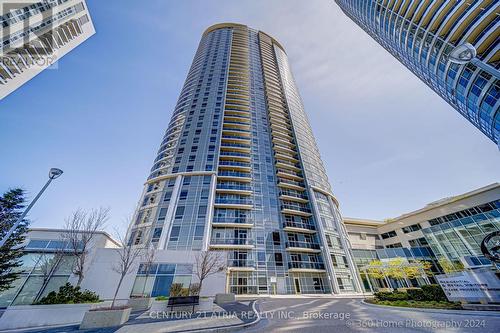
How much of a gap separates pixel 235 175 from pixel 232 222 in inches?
389

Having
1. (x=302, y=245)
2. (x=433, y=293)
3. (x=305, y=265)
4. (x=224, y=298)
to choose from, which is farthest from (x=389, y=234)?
(x=224, y=298)

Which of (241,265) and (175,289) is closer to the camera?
(175,289)

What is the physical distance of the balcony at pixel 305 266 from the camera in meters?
31.4

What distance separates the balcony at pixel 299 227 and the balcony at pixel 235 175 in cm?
1147

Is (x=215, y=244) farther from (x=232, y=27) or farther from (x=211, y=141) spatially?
(x=232, y=27)

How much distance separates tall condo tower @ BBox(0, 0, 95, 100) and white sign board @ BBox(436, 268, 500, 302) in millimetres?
64463

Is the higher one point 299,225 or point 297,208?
point 297,208

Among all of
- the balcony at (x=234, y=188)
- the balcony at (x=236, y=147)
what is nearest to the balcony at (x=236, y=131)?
the balcony at (x=236, y=147)

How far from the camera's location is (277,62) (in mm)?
72688

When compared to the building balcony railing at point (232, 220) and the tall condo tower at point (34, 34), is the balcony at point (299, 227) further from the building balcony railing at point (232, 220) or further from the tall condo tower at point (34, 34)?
the tall condo tower at point (34, 34)

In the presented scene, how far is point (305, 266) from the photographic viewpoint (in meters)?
32.6

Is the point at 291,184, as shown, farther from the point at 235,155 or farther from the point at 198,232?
the point at 198,232

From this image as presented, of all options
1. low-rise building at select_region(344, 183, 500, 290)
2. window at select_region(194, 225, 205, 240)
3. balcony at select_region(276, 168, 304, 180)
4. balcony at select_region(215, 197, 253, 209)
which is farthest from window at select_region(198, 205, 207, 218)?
low-rise building at select_region(344, 183, 500, 290)

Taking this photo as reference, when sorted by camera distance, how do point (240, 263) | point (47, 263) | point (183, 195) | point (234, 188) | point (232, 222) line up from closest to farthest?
point (47, 263)
point (240, 263)
point (232, 222)
point (183, 195)
point (234, 188)
